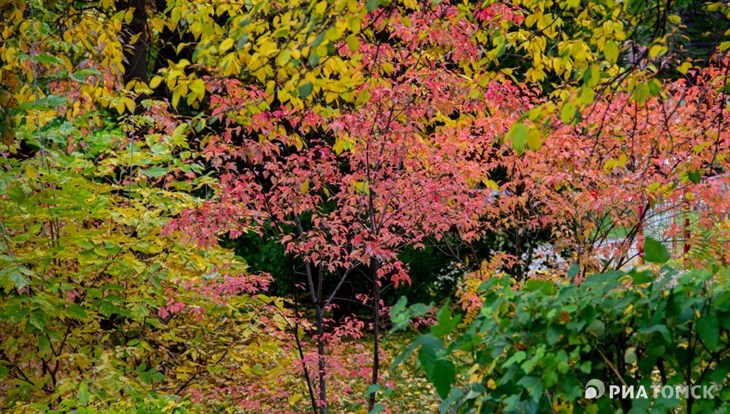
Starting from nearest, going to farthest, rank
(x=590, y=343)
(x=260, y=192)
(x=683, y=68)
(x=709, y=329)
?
(x=709, y=329), (x=590, y=343), (x=683, y=68), (x=260, y=192)

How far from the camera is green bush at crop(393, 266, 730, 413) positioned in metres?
2.50

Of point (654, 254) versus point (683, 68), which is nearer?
point (654, 254)

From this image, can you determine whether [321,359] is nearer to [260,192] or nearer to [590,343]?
[260,192]

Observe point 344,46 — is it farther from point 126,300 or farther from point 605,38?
point 126,300

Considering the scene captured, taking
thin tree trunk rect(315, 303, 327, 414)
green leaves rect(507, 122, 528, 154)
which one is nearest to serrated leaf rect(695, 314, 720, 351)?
green leaves rect(507, 122, 528, 154)

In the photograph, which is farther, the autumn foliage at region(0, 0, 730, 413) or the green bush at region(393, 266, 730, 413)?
the autumn foliage at region(0, 0, 730, 413)

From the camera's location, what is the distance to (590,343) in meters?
2.63

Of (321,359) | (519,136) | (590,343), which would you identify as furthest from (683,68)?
(321,359)

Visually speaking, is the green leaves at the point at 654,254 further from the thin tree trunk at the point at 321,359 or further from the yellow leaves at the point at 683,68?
the thin tree trunk at the point at 321,359

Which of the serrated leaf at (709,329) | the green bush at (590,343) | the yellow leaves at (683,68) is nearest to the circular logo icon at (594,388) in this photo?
the green bush at (590,343)

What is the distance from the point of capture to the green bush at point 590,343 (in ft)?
8.21

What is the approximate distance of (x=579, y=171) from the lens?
638 centimetres

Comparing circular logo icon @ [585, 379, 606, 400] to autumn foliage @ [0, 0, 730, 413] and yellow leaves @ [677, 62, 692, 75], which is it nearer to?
autumn foliage @ [0, 0, 730, 413]

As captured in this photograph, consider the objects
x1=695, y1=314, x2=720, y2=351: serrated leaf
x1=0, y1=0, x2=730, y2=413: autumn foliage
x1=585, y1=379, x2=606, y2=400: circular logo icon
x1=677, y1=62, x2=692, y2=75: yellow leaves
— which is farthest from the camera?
x1=0, y1=0, x2=730, y2=413: autumn foliage
